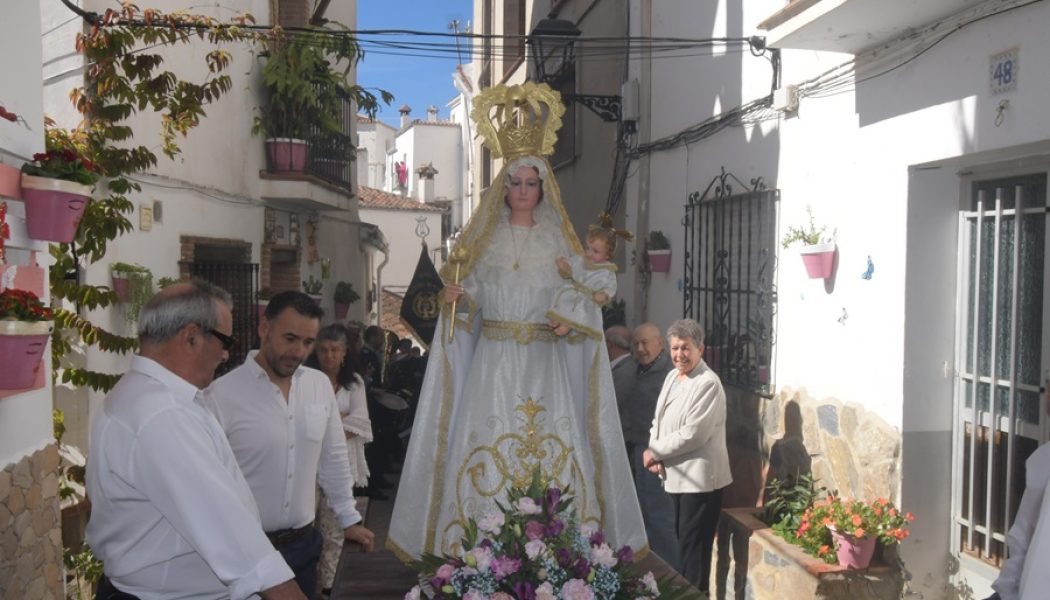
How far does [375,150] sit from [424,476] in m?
36.7

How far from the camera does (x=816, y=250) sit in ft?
17.0

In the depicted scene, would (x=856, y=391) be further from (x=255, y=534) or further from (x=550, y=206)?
(x=255, y=534)

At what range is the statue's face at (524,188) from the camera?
157 inches

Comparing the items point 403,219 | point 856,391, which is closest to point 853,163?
point 856,391

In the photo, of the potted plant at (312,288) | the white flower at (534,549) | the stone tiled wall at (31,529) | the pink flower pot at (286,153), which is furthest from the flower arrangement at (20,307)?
the potted plant at (312,288)

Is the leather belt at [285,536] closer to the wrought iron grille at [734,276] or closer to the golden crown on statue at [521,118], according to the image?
the golden crown on statue at [521,118]

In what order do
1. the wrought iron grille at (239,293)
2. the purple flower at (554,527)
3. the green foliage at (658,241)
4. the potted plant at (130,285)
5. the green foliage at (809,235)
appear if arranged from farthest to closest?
the wrought iron grille at (239,293) → the green foliage at (658,241) → the potted plant at (130,285) → the green foliage at (809,235) → the purple flower at (554,527)

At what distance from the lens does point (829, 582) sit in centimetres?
448

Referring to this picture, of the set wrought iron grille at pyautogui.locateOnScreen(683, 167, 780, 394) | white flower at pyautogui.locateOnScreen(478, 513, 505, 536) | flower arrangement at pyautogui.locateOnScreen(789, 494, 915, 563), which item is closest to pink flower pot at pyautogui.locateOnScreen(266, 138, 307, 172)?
wrought iron grille at pyautogui.locateOnScreen(683, 167, 780, 394)

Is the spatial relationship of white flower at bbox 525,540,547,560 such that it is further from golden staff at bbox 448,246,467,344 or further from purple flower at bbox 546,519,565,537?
golden staff at bbox 448,246,467,344

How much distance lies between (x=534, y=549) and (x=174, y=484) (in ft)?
2.96

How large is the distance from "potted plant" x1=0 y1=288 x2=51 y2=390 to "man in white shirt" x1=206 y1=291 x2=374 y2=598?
23.2 inches

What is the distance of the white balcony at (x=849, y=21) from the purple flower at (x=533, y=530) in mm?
2911

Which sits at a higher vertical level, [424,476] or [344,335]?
[344,335]
